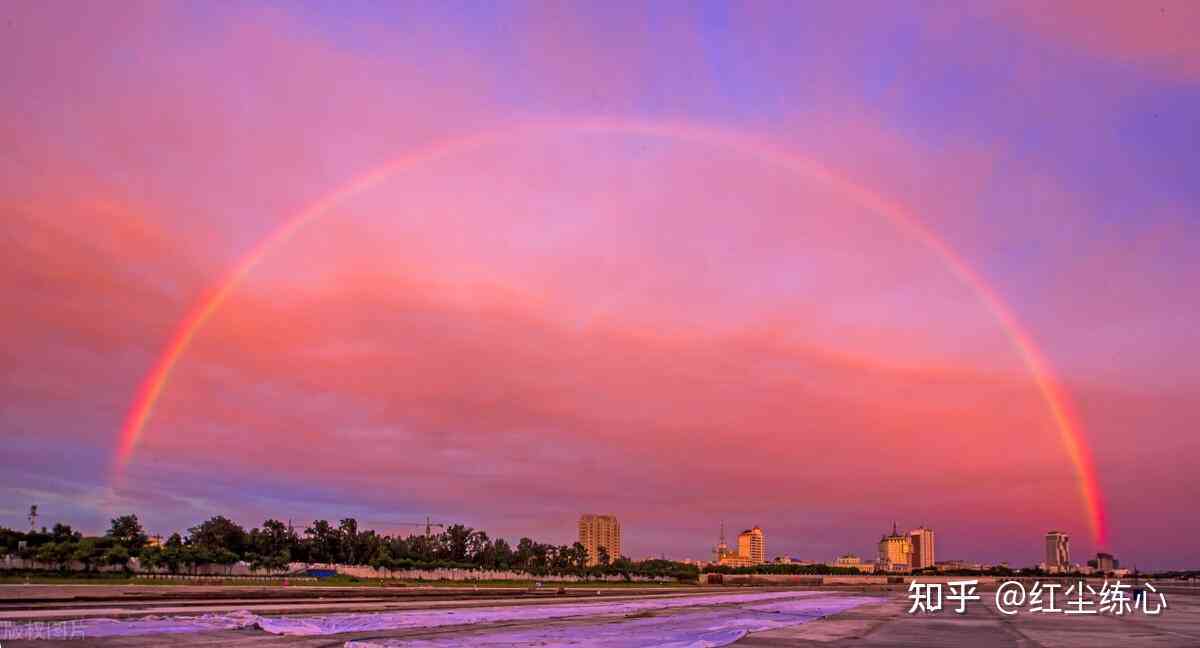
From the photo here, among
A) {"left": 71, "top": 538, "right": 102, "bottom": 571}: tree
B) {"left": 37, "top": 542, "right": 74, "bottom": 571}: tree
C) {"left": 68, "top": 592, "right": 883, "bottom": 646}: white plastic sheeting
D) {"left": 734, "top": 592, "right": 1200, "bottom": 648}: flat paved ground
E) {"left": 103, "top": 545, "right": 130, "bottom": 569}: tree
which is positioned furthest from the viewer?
{"left": 103, "top": 545, "right": 130, "bottom": 569}: tree

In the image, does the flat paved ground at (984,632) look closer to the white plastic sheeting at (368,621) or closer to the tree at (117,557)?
the white plastic sheeting at (368,621)

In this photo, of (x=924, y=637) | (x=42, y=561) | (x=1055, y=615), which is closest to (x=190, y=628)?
(x=924, y=637)

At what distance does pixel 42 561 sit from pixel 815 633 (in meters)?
109

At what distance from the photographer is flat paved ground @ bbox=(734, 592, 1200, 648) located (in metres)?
46.0

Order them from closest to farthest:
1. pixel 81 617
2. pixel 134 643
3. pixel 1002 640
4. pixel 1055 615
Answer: pixel 134 643, pixel 81 617, pixel 1002 640, pixel 1055 615

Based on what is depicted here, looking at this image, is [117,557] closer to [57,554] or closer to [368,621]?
[57,554]

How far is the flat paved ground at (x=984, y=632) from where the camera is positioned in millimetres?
46050

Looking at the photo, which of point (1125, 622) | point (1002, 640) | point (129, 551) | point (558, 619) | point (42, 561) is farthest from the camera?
point (129, 551)

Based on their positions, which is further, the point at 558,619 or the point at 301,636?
the point at 558,619

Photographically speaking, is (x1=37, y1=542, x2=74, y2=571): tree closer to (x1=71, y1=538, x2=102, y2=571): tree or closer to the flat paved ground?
(x1=71, y1=538, x2=102, y2=571): tree

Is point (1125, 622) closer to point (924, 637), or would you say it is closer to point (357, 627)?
point (924, 637)

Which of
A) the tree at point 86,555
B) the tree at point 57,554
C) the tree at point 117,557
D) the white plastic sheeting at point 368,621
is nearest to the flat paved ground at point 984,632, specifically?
the white plastic sheeting at point 368,621

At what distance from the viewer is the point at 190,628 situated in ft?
130

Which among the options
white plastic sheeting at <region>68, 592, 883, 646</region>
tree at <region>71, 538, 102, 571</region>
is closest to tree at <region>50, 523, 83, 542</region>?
tree at <region>71, 538, 102, 571</region>
